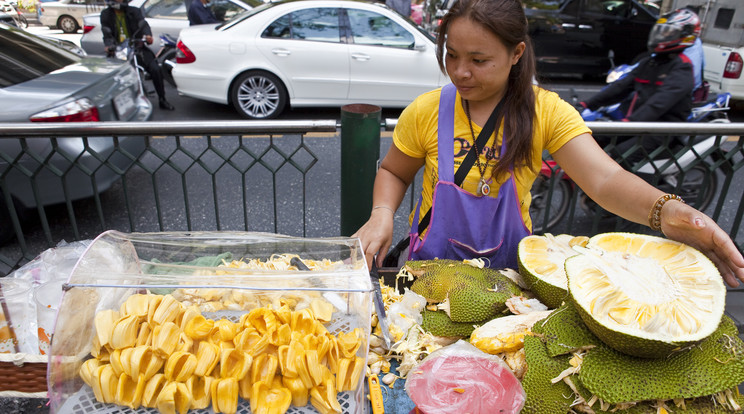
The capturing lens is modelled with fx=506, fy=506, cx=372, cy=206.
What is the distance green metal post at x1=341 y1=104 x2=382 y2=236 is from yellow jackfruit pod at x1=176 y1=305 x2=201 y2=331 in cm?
122

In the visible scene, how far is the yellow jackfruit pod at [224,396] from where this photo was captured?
3.80ft

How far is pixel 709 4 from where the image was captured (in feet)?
25.5

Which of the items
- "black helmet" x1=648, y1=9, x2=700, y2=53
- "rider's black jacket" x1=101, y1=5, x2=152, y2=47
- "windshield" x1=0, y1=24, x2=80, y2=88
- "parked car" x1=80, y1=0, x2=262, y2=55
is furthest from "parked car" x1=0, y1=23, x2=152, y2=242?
"parked car" x1=80, y1=0, x2=262, y2=55

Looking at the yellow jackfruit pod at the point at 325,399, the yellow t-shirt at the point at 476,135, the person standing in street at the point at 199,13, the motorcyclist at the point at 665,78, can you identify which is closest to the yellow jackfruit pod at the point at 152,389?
the yellow jackfruit pod at the point at 325,399

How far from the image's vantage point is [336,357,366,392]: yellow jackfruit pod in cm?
123

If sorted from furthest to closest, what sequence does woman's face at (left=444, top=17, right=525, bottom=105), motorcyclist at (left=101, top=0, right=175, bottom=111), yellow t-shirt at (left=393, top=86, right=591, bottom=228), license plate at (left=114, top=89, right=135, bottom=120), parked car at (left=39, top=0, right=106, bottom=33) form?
parked car at (left=39, top=0, right=106, bottom=33)
motorcyclist at (left=101, top=0, right=175, bottom=111)
license plate at (left=114, top=89, right=135, bottom=120)
yellow t-shirt at (left=393, top=86, right=591, bottom=228)
woman's face at (left=444, top=17, right=525, bottom=105)

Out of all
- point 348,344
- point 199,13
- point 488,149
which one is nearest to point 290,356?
point 348,344

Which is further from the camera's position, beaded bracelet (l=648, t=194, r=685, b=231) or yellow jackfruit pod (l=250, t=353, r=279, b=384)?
beaded bracelet (l=648, t=194, r=685, b=231)

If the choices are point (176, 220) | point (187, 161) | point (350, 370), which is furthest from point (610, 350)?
point (187, 161)

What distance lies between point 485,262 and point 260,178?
12.3ft

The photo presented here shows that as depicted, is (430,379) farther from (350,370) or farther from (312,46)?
(312,46)

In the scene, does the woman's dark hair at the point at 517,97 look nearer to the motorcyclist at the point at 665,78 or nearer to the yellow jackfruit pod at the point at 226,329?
the yellow jackfruit pod at the point at 226,329

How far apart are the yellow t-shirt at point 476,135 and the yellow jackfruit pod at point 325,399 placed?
87 cm

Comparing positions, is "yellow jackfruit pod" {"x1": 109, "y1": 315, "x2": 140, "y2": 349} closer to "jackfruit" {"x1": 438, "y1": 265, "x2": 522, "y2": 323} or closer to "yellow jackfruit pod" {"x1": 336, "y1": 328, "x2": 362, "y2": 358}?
"yellow jackfruit pod" {"x1": 336, "y1": 328, "x2": 362, "y2": 358}
